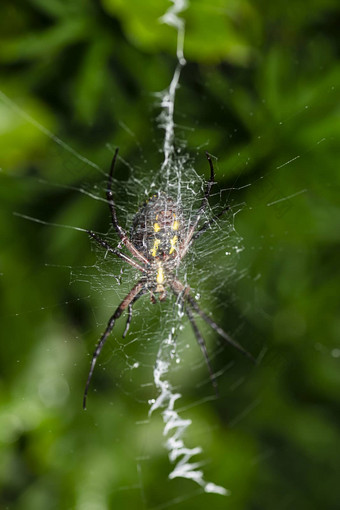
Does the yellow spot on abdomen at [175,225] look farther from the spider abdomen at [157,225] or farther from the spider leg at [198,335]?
the spider leg at [198,335]

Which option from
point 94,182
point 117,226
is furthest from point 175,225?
point 94,182

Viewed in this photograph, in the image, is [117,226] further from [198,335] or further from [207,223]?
[198,335]

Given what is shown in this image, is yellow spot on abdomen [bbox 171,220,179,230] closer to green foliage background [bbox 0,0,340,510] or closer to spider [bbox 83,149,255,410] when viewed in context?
spider [bbox 83,149,255,410]

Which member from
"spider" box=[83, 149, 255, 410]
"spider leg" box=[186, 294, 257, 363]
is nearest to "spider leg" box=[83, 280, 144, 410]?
"spider" box=[83, 149, 255, 410]

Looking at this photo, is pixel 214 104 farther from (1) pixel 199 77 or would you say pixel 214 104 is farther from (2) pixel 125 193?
(2) pixel 125 193

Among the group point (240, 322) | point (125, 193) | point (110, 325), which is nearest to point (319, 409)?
point (240, 322)

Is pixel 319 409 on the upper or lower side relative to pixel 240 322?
lower

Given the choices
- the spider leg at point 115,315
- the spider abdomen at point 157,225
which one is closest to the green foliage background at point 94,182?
the spider leg at point 115,315
